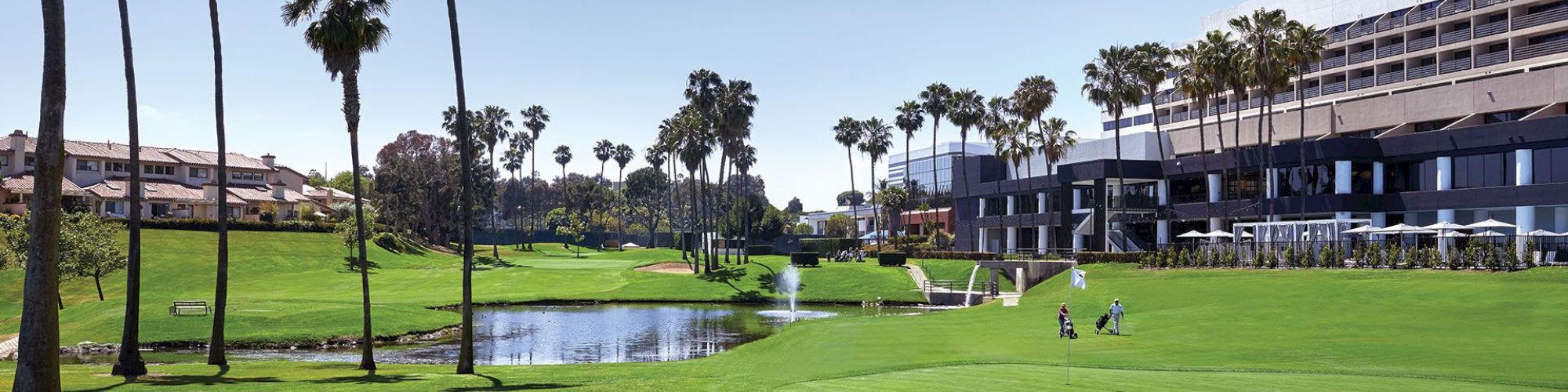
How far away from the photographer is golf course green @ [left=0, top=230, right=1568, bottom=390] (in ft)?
85.1

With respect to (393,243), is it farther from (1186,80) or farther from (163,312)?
(1186,80)

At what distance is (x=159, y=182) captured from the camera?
116188 millimetres

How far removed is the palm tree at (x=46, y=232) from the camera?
16656mm

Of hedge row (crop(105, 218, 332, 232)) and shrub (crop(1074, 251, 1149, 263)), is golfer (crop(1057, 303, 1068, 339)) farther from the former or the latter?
hedge row (crop(105, 218, 332, 232))

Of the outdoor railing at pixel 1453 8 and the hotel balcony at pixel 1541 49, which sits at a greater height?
the outdoor railing at pixel 1453 8

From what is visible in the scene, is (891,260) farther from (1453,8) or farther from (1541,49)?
(1541,49)

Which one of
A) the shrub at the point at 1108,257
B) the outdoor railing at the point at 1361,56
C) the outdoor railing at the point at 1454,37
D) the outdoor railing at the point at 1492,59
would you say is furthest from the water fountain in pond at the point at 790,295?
the outdoor railing at the point at 1492,59

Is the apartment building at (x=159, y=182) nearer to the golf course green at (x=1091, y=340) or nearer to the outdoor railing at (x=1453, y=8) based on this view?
the golf course green at (x=1091, y=340)

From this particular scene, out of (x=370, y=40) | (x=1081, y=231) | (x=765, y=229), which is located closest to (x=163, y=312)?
(x=370, y=40)

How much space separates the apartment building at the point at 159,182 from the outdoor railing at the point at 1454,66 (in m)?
114

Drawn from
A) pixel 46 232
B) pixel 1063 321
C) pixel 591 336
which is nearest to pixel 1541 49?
pixel 1063 321

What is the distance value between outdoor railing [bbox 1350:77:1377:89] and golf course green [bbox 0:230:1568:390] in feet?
153

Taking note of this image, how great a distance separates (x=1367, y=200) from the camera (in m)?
70.3

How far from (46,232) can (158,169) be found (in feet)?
378
